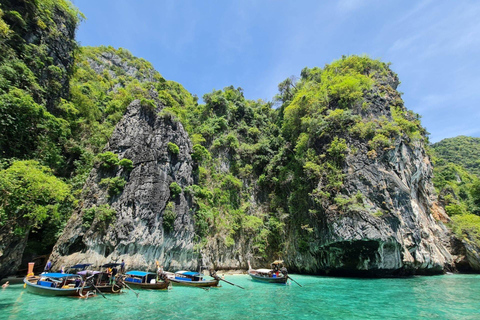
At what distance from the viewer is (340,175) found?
23.3 m

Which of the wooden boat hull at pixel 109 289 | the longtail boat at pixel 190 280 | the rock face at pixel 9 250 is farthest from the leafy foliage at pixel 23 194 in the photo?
the longtail boat at pixel 190 280

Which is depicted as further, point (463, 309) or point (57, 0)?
point (57, 0)

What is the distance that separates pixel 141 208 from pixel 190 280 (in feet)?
24.1

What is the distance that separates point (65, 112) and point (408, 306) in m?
30.0

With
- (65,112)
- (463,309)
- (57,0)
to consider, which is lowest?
(463,309)

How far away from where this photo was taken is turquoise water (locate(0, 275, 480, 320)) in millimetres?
9438

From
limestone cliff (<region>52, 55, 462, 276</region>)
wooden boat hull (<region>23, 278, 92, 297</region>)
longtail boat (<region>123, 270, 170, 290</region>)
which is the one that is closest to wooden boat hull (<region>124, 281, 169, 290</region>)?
longtail boat (<region>123, 270, 170, 290</region>)

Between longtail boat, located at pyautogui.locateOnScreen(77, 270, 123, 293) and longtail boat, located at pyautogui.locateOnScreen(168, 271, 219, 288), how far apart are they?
4.17 meters

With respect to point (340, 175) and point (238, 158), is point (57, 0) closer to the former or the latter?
point (238, 158)

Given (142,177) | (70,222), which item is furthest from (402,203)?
(70,222)

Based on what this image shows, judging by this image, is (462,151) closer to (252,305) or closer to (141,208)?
(252,305)

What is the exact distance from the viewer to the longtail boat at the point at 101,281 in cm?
1324

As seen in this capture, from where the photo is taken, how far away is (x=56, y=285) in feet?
41.6

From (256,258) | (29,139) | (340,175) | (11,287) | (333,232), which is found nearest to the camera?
(11,287)
